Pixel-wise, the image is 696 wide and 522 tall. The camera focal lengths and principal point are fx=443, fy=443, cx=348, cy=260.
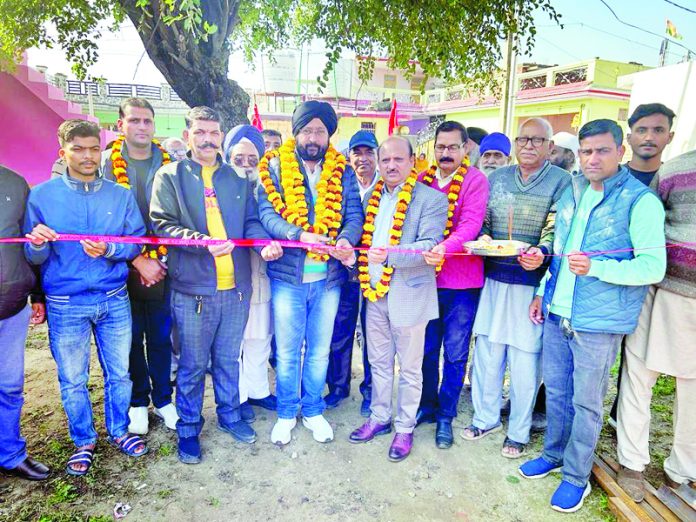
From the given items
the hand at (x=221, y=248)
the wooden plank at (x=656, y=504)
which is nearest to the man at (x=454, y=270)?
the wooden plank at (x=656, y=504)

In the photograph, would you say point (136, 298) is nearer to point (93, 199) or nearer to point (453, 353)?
point (93, 199)

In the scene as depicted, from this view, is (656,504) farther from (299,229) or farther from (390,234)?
(299,229)

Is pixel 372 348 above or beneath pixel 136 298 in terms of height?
beneath

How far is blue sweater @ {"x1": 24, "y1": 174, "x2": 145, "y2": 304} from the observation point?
2.97 metres

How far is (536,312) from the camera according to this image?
3.34 meters

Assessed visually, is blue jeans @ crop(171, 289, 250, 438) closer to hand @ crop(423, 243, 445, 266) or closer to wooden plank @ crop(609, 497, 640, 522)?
hand @ crop(423, 243, 445, 266)

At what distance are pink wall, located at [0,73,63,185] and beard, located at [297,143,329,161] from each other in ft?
35.4


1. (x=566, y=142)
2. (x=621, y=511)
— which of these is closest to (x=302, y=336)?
(x=621, y=511)

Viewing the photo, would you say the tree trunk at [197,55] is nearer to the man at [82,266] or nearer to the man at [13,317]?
the man at [82,266]

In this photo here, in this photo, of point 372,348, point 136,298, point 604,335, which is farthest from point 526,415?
point 136,298

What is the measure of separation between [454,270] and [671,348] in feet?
4.94

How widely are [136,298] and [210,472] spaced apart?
4.90 ft

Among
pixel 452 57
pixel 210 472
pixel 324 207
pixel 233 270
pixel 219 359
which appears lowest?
pixel 210 472

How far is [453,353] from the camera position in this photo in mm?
3707
